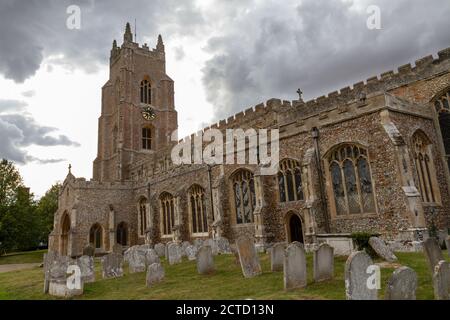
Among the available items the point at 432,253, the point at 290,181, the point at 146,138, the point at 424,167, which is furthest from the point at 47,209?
the point at 432,253

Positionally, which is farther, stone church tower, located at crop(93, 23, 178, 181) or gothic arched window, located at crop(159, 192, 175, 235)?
stone church tower, located at crop(93, 23, 178, 181)

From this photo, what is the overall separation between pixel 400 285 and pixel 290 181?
29.8 ft

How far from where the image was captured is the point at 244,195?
16250 millimetres

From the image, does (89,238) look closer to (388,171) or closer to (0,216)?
(0,216)

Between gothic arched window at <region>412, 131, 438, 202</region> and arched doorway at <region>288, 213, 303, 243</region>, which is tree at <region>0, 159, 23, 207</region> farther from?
gothic arched window at <region>412, 131, 438, 202</region>

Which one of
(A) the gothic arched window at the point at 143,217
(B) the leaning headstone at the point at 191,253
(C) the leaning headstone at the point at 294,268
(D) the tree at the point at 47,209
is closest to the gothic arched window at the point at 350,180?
(C) the leaning headstone at the point at 294,268

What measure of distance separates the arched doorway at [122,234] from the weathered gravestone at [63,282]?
1654cm

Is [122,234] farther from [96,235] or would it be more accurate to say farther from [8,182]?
[8,182]

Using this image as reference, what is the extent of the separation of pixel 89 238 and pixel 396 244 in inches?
777

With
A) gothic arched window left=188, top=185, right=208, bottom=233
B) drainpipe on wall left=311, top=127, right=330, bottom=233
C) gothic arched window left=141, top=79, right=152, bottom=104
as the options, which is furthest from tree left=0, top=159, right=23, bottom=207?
drainpipe on wall left=311, top=127, right=330, bottom=233

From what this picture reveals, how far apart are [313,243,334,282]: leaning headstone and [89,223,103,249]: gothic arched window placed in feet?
66.4

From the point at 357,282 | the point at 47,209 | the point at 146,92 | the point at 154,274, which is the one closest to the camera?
the point at 357,282

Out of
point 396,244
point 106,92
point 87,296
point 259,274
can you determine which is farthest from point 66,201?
point 396,244

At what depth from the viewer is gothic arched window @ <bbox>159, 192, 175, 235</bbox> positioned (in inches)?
871
